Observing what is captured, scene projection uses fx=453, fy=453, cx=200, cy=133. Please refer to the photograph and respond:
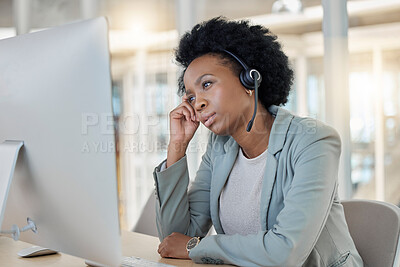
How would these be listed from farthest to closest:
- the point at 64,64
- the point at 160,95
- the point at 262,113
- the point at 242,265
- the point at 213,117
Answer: the point at 160,95, the point at 262,113, the point at 213,117, the point at 242,265, the point at 64,64

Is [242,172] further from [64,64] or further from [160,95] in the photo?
[160,95]

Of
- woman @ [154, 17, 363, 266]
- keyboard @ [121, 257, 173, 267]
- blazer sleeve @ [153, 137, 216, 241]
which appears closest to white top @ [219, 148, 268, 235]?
woman @ [154, 17, 363, 266]

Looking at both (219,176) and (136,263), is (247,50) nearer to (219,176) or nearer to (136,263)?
(219,176)

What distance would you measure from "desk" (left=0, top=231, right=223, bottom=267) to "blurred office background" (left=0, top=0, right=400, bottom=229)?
1123mm

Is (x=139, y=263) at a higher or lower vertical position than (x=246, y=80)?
lower

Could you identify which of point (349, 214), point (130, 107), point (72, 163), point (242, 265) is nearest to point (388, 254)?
point (349, 214)

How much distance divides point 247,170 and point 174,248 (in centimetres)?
41

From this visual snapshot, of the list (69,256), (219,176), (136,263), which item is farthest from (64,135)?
(219,176)

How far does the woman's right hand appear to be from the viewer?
1.60 m

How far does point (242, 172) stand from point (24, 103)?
826mm

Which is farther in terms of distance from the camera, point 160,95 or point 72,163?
point 160,95

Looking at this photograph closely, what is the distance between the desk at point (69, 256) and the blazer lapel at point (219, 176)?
227 mm

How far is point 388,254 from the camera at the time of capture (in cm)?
138

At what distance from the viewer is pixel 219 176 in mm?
1616
